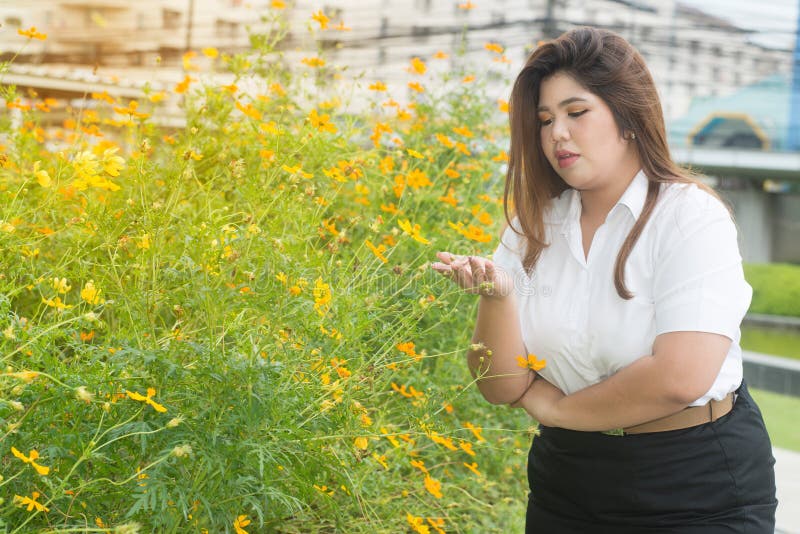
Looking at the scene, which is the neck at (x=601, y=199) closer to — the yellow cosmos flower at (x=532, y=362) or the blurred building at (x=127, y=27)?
the yellow cosmos flower at (x=532, y=362)

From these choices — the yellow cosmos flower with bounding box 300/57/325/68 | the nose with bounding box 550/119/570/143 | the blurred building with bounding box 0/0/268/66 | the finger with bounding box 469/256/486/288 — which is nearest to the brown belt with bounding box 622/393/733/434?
the finger with bounding box 469/256/486/288

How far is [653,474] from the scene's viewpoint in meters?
1.46

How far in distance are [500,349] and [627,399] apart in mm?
270

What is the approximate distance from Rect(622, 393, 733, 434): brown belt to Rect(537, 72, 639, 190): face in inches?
16.1

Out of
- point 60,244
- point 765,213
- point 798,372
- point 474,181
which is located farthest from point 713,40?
point 60,244

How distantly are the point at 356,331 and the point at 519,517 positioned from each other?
1483 millimetres

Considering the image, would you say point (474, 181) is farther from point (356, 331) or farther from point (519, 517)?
point (356, 331)

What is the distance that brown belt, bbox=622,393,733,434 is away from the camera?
144 centimetres

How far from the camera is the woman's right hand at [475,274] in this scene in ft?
4.66

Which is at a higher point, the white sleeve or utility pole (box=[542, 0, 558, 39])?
utility pole (box=[542, 0, 558, 39])

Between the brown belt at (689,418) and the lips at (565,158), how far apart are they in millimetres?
445

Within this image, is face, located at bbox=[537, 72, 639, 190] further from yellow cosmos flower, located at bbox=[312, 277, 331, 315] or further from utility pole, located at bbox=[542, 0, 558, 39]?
utility pole, located at bbox=[542, 0, 558, 39]

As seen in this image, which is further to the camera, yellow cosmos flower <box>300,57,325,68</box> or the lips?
yellow cosmos flower <box>300,57,325,68</box>

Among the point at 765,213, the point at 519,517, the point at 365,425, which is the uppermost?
the point at 365,425
